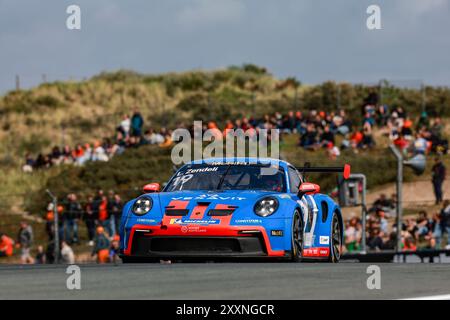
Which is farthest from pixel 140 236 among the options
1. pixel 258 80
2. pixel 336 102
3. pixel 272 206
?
pixel 258 80

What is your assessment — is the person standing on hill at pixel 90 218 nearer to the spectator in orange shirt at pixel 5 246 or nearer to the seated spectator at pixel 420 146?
the spectator in orange shirt at pixel 5 246

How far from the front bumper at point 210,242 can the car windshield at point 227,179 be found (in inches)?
41.4

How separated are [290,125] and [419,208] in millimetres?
12217

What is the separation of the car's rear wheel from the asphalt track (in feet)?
6.79

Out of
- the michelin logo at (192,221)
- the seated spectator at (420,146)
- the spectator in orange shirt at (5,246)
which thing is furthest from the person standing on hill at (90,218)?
the michelin logo at (192,221)

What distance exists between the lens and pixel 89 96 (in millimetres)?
60656

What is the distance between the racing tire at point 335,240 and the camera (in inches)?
526

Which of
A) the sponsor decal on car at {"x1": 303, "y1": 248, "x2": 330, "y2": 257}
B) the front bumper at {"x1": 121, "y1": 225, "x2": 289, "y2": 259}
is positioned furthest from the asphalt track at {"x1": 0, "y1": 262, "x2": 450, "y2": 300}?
the sponsor decal on car at {"x1": 303, "y1": 248, "x2": 330, "y2": 257}

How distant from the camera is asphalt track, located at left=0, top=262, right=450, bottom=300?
720cm

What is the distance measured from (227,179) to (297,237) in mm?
1173

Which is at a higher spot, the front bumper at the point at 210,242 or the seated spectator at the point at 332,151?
the front bumper at the point at 210,242

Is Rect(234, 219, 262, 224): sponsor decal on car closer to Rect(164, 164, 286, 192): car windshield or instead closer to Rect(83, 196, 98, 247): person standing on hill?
Rect(164, 164, 286, 192): car windshield

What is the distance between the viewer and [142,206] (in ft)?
39.1

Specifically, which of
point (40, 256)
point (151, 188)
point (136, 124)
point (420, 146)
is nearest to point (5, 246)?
point (40, 256)
